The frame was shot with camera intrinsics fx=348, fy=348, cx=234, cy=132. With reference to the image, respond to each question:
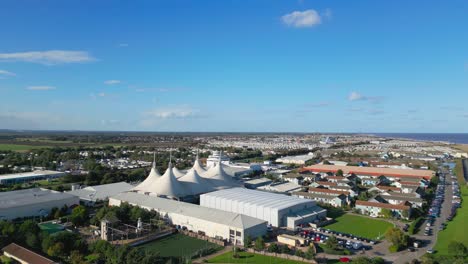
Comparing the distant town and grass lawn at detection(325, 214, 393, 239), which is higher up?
the distant town

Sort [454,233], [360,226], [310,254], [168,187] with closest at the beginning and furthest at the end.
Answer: [310,254]
[454,233]
[360,226]
[168,187]

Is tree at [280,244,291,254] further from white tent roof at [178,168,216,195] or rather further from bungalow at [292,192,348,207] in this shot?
bungalow at [292,192,348,207]

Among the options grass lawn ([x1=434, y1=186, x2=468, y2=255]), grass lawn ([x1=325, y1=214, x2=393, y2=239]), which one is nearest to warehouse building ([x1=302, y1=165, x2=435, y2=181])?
grass lawn ([x1=434, y1=186, x2=468, y2=255])

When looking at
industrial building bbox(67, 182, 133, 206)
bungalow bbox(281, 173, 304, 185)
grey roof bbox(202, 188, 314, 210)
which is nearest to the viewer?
grey roof bbox(202, 188, 314, 210)

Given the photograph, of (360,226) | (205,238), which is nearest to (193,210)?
(205,238)

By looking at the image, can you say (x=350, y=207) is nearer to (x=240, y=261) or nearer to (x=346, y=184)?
(x=346, y=184)

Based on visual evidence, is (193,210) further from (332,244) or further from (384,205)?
(384,205)
